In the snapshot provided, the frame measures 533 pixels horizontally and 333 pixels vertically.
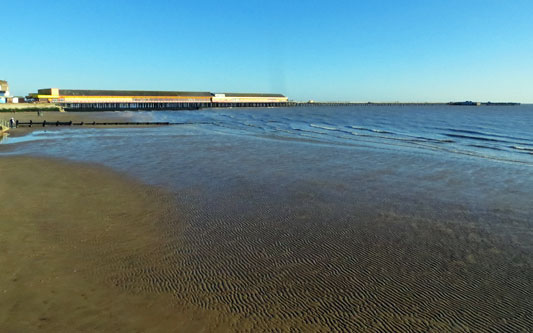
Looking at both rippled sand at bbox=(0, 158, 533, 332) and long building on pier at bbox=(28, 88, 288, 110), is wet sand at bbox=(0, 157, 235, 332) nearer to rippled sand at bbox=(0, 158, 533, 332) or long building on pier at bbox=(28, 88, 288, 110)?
rippled sand at bbox=(0, 158, 533, 332)

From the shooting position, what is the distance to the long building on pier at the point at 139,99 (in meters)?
116

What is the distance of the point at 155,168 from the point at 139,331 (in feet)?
45.3

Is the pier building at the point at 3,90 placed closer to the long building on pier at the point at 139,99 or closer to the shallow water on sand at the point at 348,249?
the long building on pier at the point at 139,99

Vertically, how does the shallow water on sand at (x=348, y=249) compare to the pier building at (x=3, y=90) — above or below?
below

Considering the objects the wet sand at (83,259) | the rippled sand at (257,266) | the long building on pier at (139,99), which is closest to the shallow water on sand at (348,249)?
the rippled sand at (257,266)

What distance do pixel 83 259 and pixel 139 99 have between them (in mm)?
135699

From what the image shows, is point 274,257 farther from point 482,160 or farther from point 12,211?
point 482,160

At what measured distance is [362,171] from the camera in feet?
60.6

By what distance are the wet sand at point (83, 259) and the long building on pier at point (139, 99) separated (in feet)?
356

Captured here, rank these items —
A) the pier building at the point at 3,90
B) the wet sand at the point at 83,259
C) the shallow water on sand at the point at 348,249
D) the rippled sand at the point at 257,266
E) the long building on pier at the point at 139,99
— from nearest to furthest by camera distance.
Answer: the wet sand at the point at 83,259, the rippled sand at the point at 257,266, the shallow water on sand at the point at 348,249, the pier building at the point at 3,90, the long building on pier at the point at 139,99

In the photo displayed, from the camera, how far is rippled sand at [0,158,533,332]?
5680 mm

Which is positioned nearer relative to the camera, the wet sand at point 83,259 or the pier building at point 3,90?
the wet sand at point 83,259

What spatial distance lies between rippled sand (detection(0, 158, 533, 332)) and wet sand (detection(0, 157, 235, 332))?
0.03 meters

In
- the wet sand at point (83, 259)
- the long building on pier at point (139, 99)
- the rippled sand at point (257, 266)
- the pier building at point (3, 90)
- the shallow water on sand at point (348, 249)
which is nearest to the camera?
the wet sand at point (83, 259)
